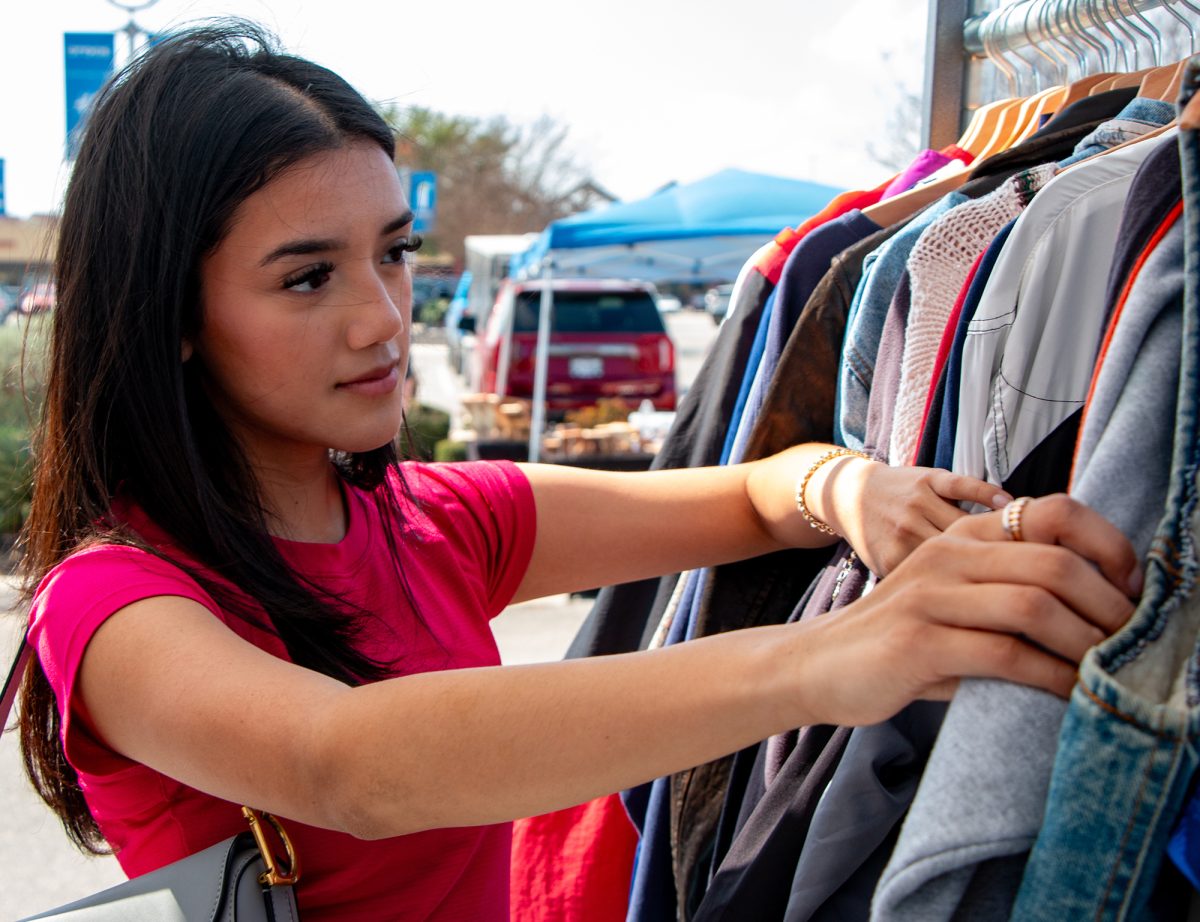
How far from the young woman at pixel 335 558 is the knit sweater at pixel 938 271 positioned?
0.30ft

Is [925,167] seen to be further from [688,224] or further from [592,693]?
[688,224]

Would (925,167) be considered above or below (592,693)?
above

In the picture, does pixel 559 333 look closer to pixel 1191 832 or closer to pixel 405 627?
pixel 405 627

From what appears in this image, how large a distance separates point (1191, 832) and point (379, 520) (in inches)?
46.3

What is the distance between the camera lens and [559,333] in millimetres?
10953

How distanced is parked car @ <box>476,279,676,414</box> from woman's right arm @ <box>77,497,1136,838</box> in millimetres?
9524

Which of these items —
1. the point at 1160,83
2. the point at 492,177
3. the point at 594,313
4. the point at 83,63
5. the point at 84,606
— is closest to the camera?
the point at 84,606

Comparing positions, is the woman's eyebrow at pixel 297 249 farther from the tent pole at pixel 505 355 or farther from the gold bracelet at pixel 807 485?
the tent pole at pixel 505 355

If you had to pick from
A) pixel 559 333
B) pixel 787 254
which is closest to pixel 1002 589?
pixel 787 254

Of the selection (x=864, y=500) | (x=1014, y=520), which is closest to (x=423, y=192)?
(x=864, y=500)

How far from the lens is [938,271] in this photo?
134 centimetres

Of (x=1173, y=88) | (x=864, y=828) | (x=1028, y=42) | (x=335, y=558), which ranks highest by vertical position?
(x=1028, y=42)

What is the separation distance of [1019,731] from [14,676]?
111 cm

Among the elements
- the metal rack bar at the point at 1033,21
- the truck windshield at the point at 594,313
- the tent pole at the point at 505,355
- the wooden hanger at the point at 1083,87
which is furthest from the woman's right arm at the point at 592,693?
the truck windshield at the point at 594,313
